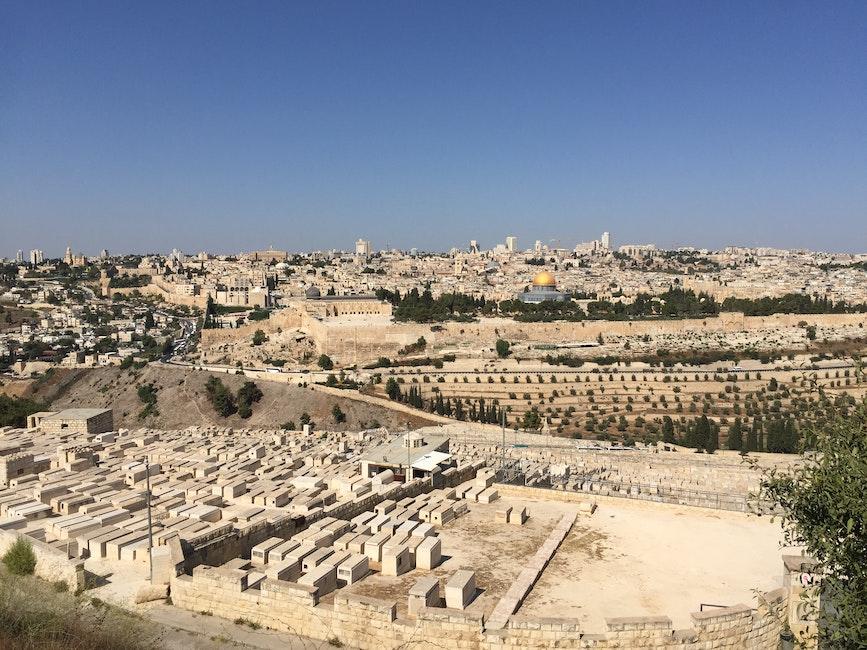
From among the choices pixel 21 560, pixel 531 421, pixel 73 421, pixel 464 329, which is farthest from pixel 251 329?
pixel 21 560

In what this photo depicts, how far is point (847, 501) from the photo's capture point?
5121 millimetres

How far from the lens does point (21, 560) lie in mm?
7707

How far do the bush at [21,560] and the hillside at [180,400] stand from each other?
1818 centimetres

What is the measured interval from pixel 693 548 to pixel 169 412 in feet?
80.6

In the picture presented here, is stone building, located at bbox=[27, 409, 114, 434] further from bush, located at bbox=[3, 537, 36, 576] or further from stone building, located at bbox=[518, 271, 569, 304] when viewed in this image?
stone building, located at bbox=[518, 271, 569, 304]

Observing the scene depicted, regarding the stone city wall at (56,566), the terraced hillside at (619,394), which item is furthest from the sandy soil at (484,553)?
the terraced hillside at (619,394)

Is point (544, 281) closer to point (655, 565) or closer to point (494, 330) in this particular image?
point (494, 330)

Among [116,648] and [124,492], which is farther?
[124,492]

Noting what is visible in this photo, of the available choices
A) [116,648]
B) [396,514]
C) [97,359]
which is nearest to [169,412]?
[97,359]

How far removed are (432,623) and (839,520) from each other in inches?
138

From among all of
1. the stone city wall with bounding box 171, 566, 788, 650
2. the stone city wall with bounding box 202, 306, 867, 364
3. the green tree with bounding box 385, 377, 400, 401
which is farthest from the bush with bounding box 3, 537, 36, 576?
the stone city wall with bounding box 202, 306, 867, 364

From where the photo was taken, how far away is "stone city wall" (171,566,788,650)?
6.15m

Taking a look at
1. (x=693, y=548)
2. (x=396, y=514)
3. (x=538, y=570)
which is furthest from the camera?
(x=396, y=514)

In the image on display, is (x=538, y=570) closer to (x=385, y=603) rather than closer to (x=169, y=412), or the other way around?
(x=385, y=603)
